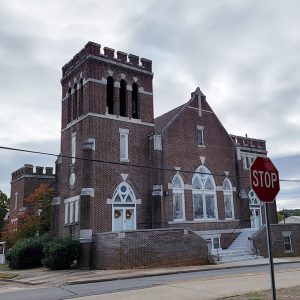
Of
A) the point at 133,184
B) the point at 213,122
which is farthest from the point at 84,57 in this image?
the point at 213,122

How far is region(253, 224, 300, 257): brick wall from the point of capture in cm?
2933

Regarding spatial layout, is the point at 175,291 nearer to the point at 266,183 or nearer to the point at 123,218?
the point at 266,183

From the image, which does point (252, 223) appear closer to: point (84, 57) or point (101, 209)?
point (101, 209)

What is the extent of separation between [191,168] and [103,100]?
866 cm

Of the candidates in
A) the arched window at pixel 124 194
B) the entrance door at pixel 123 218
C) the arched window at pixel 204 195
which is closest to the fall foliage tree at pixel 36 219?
the entrance door at pixel 123 218

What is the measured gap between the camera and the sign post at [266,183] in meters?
6.75

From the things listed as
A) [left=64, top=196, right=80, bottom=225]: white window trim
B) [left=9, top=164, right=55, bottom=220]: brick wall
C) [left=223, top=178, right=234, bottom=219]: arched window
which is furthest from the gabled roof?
[left=9, top=164, right=55, bottom=220]: brick wall

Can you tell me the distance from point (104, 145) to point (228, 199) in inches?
477

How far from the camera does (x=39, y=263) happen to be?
29.2 m

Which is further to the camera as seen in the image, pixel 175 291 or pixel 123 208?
pixel 123 208

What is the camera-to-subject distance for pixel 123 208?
2836 cm

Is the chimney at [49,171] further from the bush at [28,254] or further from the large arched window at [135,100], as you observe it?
the large arched window at [135,100]

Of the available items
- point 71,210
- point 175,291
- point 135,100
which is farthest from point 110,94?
point 175,291

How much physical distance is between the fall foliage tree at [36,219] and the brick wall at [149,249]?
53.3 feet
